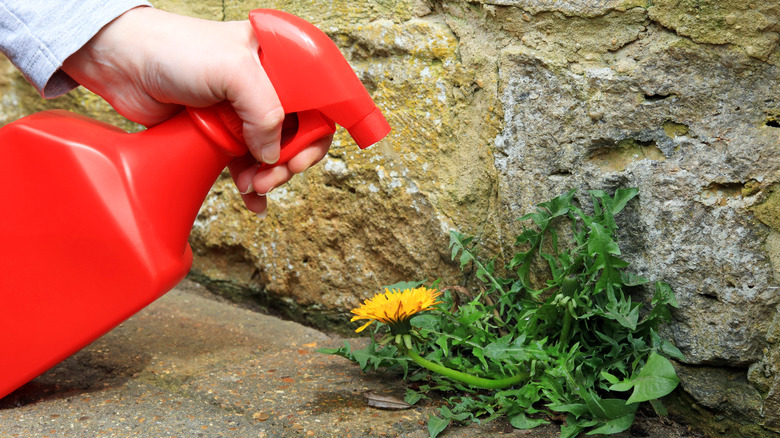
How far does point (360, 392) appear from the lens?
1.13 meters

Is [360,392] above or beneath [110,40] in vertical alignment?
beneath

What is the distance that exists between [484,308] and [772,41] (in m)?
0.58

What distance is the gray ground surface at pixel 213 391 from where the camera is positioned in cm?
100

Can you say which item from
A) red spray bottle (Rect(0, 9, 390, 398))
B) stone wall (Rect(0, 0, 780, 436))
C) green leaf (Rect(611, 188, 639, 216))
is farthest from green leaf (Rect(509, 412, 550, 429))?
red spray bottle (Rect(0, 9, 390, 398))

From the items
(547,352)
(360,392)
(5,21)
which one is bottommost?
(360,392)

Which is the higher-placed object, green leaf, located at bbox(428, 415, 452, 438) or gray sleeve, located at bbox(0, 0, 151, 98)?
gray sleeve, located at bbox(0, 0, 151, 98)

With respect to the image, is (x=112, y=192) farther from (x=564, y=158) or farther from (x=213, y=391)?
(x=564, y=158)

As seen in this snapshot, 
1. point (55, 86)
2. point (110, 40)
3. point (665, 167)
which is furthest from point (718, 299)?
point (55, 86)

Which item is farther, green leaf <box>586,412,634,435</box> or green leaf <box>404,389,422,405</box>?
green leaf <box>404,389,422,405</box>

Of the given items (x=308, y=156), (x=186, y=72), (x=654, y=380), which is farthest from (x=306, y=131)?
(x=654, y=380)

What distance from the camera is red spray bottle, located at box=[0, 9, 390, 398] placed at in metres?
0.93

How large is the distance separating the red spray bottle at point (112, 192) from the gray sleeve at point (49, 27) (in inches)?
3.4

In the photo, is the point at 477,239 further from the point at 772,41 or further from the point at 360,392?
the point at 772,41

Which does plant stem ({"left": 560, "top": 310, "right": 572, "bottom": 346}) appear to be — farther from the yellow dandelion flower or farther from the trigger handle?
the trigger handle
